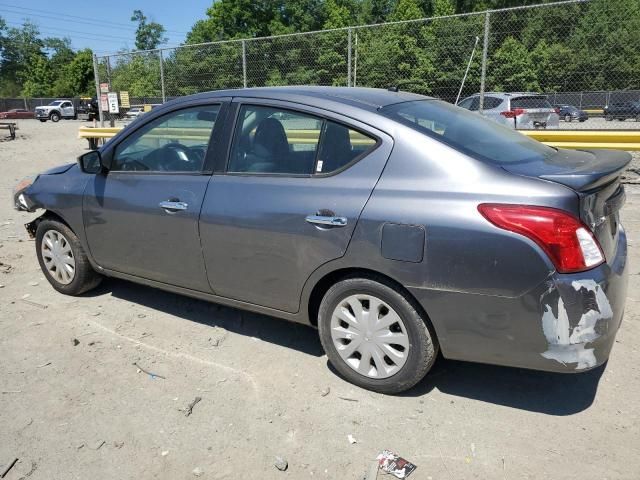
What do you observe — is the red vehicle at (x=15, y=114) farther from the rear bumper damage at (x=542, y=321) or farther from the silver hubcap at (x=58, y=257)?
the rear bumper damage at (x=542, y=321)

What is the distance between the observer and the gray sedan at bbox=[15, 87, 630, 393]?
2.45 m

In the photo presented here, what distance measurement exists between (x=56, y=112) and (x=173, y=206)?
50.0 meters

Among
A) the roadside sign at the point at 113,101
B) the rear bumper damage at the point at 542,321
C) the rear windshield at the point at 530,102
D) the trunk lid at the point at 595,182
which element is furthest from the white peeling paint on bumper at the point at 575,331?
the roadside sign at the point at 113,101

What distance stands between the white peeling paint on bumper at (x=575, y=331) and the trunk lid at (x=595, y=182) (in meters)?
0.25

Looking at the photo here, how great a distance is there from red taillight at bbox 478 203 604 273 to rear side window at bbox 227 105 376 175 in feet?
2.99

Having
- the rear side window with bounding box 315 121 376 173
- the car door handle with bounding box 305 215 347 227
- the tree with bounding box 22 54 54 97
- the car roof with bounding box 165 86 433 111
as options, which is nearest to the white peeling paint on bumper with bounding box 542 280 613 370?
the car door handle with bounding box 305 215 347 227

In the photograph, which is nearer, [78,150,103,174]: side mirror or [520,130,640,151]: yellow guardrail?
[78,150,103,174]: side mirror

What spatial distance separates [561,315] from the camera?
242cm

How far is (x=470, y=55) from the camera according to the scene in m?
9.23

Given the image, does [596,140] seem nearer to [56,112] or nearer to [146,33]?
[56,112]

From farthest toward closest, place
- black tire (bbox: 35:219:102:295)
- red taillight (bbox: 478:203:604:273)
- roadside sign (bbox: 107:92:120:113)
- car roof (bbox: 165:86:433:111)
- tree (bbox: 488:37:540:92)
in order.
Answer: roadside sign (bbox: 107:92:120:113)
tree (bbox: 488:37:540:92)
black tire (bbox: 35:219:102:295)
car roof (bbox: 165:86:433:111)
red taillight (bbox: 478:203:604:273)

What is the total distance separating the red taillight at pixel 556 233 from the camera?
2375 millimetres

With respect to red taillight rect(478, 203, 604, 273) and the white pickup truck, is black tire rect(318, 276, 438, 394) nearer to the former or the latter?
red taillight rect(478, 203, 604, 273)

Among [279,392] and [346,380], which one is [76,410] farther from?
[346,380]
